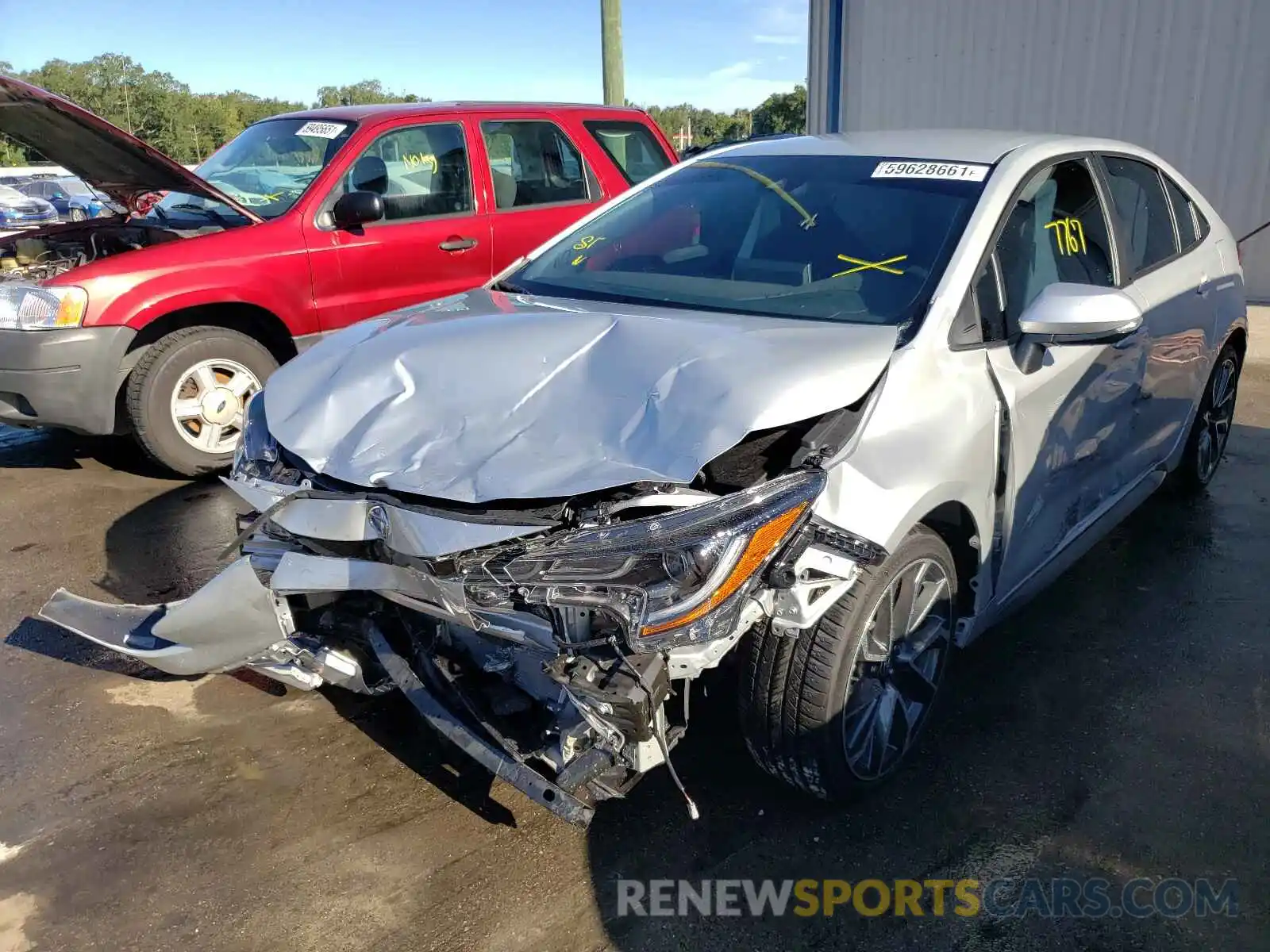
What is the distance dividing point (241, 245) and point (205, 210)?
26.0 inches

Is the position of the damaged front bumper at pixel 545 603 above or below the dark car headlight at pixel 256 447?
below

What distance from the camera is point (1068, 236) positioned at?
346cm

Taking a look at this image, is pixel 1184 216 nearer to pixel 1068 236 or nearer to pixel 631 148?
pixel 1068 236

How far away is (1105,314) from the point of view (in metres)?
2.81

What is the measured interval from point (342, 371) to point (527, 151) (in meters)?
4.09

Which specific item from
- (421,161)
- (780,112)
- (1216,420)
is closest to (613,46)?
(421,161)

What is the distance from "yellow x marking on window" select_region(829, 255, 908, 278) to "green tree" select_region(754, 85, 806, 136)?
112 feet

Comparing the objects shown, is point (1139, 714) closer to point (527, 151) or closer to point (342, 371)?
point (342, 371)

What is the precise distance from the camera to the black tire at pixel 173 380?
5.20m

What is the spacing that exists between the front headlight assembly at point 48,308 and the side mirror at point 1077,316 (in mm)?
4292

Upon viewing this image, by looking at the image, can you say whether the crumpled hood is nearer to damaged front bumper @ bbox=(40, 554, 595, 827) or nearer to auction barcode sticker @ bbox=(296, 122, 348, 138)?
damaged front bumper @ bbox=(40, 554, 595, 827)

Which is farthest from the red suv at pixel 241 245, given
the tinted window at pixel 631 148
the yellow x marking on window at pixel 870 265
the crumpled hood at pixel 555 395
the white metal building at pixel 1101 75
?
the white metal building at pixel 1101 75

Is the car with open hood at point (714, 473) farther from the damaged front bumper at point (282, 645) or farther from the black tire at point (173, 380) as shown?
the black tire at point (173, 380)

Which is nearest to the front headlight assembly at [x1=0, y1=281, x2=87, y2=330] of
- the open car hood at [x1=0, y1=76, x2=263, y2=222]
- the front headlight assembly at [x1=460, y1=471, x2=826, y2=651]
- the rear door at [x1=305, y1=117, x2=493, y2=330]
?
the open car hood at [x1=0, y1=76, x2=263, y2=222]
